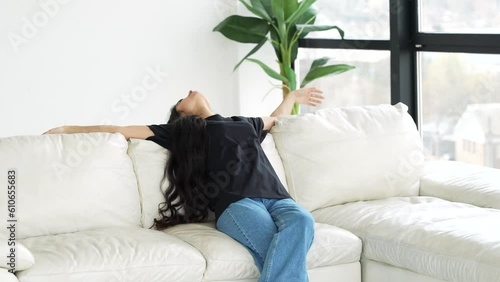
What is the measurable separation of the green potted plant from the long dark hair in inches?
72.9

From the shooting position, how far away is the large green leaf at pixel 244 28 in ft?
17.9

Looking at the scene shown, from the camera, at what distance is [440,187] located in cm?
388

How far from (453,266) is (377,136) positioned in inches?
40.7

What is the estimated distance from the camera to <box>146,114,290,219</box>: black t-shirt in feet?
11.1

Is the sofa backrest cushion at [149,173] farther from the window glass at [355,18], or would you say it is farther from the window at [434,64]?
the window glass at [355,18]

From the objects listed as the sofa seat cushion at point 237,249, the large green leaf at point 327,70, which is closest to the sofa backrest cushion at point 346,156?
the sofa seat cushion at point 237,249

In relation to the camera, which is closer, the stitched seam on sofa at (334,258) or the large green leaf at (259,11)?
the stitched seam on sofa at (334,258)

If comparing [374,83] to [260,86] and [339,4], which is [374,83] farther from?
[260,86]

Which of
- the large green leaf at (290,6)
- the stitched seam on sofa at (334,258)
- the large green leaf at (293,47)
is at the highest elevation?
the large green leaf at (290,6)

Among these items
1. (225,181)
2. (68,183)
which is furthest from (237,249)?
(68,183)

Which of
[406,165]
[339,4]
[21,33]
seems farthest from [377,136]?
[21,33]

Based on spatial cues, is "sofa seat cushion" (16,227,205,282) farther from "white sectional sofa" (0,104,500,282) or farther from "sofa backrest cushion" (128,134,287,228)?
"sofa backrest cushion" (128,134,287,228)

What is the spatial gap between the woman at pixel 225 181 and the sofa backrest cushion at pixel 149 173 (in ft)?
0.10

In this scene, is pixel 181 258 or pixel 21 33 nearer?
pixel 181 258
